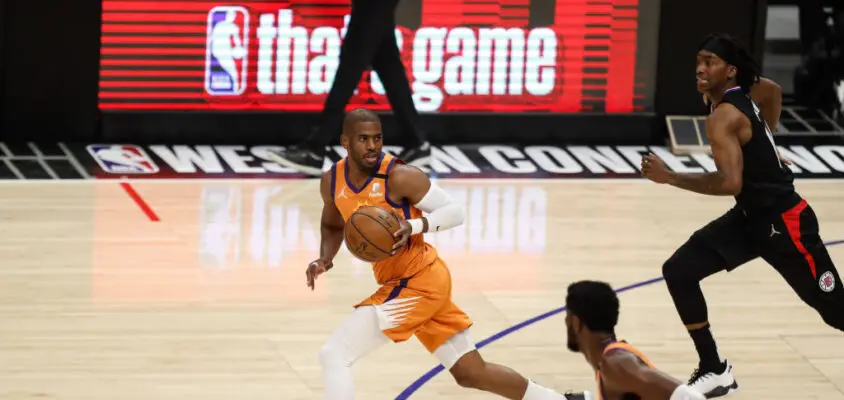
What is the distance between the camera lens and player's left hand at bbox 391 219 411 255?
17.6 feet

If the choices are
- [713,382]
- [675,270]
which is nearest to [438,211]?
[675,270]

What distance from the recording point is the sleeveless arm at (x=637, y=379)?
4402 millimetres

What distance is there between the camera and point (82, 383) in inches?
255

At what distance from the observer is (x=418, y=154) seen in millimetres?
10930

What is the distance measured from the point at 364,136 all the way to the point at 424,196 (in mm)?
330

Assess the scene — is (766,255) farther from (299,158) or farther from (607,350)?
(299,158)

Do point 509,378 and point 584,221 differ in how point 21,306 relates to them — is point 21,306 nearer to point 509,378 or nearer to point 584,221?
point 509,378

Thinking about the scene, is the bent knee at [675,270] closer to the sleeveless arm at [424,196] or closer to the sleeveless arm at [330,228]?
the sleeveless arm at [424,196]

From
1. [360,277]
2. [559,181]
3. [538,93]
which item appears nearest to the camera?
[360,277]

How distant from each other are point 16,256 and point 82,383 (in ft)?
7.13

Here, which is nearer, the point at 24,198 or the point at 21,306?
the point at 21,306

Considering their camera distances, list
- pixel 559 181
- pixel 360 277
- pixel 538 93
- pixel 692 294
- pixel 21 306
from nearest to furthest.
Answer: pixel 692 294
pixel 21 306
pixel 360 277
pixel 559 181
pixel 538 93

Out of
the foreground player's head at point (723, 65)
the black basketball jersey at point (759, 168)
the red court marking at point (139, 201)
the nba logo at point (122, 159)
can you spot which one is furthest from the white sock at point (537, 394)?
the nba logo at point (122, 159)

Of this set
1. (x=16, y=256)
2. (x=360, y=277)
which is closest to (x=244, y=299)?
(x=360, y=277)
